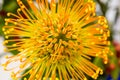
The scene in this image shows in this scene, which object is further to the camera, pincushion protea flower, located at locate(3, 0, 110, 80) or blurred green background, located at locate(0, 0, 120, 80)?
blurred green background, located at locate(0, 0, 120, 80)

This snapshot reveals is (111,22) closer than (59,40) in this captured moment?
No

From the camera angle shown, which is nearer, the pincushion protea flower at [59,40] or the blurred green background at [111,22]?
the pincushion protea flower at [59,40]

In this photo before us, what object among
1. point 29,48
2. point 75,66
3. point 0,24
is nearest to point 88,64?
point 75,66

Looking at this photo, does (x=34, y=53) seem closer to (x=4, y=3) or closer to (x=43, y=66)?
(x=43, y=66)

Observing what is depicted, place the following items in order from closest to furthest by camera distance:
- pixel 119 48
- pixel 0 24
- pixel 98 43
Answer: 1. pixel 98 43
2. pixel 0 24
3. pixel 119 48

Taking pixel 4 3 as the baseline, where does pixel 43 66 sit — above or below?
below
